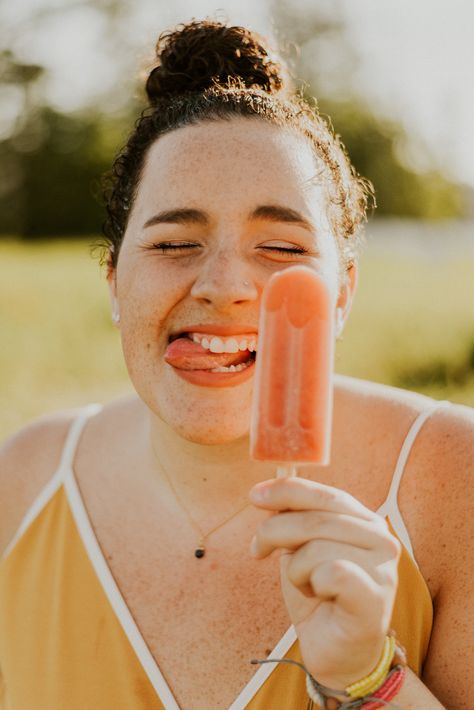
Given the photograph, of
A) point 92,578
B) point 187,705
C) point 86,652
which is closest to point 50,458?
point 92,578

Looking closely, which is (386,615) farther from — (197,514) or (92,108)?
(92,108)

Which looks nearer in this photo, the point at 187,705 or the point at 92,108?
the point at 187,705

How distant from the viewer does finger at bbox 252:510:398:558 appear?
1815 mm

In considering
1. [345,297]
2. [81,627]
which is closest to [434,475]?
[345,297]

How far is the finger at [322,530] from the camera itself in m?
1.82

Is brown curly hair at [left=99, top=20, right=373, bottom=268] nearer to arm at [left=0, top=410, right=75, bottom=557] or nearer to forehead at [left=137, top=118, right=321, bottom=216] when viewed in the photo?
forehead at [left=137, top=118, right=321, bottom=216]

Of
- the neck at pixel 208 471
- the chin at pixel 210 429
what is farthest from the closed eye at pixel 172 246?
the neck at pixel 208 471

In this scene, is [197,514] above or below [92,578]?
above

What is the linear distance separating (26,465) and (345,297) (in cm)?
147

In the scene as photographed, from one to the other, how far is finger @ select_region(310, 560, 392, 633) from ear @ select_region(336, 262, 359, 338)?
3.83ft

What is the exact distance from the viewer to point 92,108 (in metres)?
36.6

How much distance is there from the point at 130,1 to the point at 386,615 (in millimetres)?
38417

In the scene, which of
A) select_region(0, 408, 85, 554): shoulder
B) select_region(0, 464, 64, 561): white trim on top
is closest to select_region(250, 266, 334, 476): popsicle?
select_region(0, 464, 64, 561): white trim on top

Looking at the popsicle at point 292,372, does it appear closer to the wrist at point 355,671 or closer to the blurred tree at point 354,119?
the wrist at point 355,671
